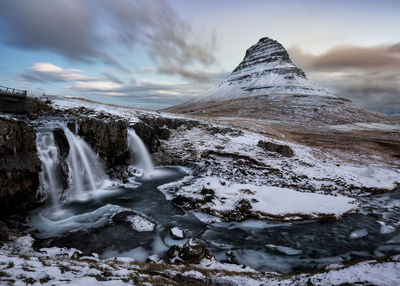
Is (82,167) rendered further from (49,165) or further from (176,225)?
(176,225)

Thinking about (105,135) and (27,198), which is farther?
(105,135)

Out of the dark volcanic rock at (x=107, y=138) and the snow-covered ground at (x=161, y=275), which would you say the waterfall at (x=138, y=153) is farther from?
the snow-covered ground at (x=161, y=275)

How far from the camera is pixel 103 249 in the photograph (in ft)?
39.4

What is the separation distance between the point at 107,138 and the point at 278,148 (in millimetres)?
24195

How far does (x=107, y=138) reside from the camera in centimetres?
2548

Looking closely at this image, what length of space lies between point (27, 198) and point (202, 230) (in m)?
12.7

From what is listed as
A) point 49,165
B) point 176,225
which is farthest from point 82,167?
point 176,225

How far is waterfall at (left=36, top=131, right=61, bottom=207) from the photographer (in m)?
17.4

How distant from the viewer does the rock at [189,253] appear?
35.6 feet

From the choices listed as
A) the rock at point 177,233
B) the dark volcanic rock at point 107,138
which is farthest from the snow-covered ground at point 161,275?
the dark volcanic rock at point 107,138

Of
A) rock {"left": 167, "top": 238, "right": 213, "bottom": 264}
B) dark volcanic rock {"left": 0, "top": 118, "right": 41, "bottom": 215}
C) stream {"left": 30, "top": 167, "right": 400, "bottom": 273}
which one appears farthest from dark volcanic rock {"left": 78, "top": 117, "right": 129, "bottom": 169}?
rock {"left": 167, "top": 238, "right": 213, "bottom": 264}

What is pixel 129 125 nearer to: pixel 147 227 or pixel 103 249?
pixel 147 227

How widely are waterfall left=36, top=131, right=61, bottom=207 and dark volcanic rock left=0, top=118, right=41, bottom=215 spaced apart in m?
0.82

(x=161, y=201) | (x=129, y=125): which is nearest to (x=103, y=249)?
(x=161, y=201)
